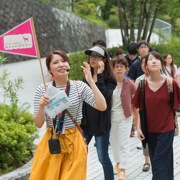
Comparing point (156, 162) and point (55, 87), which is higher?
point (55, 87)

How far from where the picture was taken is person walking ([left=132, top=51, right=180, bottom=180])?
18.9 ft

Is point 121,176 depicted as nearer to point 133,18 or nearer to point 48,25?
point 133,18

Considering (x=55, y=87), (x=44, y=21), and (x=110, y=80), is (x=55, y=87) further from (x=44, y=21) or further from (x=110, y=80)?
(x=44, y=21)

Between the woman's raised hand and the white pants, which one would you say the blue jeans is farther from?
the woman's raised hand

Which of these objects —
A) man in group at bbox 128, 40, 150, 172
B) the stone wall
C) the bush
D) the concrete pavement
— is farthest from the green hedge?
the stone wall

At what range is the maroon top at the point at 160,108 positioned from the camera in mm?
5746

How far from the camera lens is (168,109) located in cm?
580

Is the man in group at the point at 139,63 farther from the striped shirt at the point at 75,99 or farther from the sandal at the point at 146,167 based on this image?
the striped shirt at the point at 75,99

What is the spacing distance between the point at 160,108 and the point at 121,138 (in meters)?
1.34

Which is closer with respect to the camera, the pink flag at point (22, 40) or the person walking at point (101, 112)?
the pink flag at point (22, 40)

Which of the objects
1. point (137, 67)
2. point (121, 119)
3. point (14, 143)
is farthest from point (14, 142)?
point (137, 67)

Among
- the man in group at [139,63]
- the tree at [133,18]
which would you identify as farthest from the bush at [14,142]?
the tree at [133,18]

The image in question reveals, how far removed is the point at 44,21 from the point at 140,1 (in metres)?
7.43

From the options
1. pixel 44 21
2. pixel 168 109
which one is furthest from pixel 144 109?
pixel 44 21
